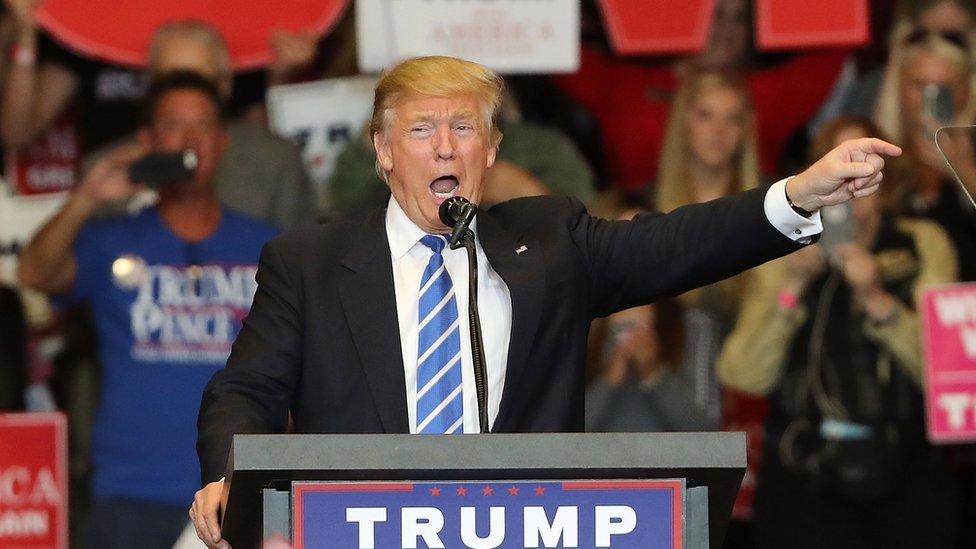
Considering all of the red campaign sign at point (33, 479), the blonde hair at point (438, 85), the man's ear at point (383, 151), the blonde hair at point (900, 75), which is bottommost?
the red campaign sign at point (33, 479)

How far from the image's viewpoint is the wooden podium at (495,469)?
220cm

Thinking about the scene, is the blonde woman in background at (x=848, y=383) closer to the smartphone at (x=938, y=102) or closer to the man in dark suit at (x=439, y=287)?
the smartphone at (x=938, y=102)

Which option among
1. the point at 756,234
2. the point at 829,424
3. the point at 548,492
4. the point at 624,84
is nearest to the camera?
the point at 548,492

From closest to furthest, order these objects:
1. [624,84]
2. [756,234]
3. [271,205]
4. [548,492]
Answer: [548,492] < [756,234] < [271,205] < [624,84]

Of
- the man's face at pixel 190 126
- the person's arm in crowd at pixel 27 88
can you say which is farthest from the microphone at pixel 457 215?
the person's arm in crowd at pixel 27 88

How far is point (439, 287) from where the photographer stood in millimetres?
2838

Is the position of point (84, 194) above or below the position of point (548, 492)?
above

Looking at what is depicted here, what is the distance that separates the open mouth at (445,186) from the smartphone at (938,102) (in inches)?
131

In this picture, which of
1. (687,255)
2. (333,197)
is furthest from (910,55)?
(687,255)

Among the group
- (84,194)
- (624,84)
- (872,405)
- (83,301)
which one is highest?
(624,84)

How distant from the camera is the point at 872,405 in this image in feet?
17.9

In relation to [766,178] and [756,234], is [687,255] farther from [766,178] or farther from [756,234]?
[766,178]

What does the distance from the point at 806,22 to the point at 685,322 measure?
112 cm

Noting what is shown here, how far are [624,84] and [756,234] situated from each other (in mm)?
3581
